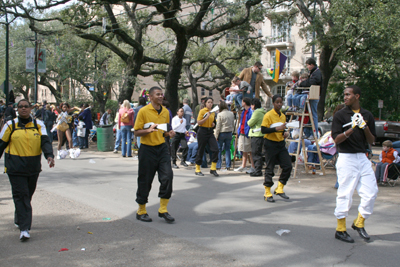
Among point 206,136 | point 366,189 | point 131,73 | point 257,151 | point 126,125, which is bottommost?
point 366,189

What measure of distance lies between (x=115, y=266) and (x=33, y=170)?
6.53ft

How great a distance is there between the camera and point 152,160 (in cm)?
586

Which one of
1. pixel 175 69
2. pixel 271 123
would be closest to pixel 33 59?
pixel 175 69

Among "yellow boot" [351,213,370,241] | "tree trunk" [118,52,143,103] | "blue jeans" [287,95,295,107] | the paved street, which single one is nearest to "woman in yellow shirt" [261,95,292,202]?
the paved street

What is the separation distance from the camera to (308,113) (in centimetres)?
1025

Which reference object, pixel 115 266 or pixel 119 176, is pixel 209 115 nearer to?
pixel 119 176

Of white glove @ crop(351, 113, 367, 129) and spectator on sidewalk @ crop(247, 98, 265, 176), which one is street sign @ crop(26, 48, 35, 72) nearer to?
spectator on sidewalk @ crop(247, 98, 265, 176)

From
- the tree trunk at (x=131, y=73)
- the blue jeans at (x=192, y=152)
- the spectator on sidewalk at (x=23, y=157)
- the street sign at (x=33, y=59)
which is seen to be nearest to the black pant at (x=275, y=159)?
the spectator on sidewalk at (x=23, y=157)

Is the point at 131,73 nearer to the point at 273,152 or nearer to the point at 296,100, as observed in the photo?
the point at 296,100

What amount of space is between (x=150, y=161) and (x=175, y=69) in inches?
510

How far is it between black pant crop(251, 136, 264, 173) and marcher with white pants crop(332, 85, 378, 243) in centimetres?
489

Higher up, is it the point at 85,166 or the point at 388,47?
the point at 388,47

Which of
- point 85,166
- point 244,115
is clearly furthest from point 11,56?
point 244,115

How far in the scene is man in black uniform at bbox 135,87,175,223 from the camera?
585 cm
